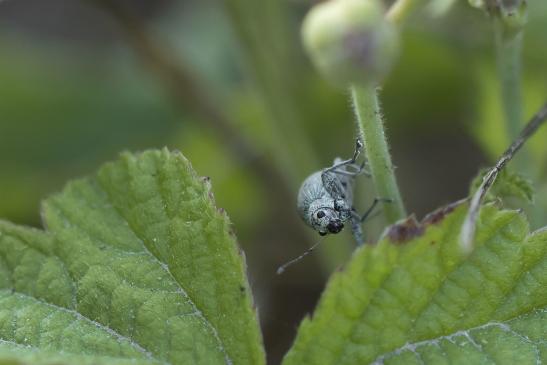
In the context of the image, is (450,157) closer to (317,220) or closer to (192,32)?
(192,32)

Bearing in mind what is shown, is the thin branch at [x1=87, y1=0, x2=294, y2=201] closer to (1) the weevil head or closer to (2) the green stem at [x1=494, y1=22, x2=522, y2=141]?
(1) the weevil head

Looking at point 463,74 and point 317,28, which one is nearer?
point 317,28

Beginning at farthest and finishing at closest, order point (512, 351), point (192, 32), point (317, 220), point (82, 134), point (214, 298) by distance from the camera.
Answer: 1. point (192, 32)
2. point (82, 134)
3. point (317, 220)
4. point (214, 298)
5. point (512, 351)

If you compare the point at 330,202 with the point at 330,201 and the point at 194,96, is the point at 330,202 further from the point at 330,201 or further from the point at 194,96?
the point at 194,96

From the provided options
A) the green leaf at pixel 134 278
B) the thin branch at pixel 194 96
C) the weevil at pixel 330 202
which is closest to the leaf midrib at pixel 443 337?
the green leaf at pixel 134 278

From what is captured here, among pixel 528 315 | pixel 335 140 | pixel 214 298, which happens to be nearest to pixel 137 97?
pixel 335 140
